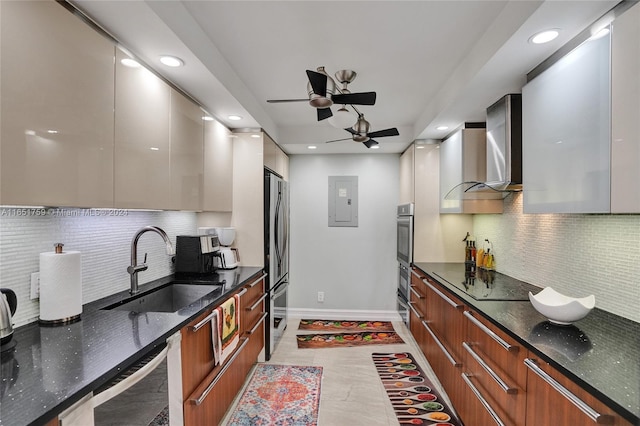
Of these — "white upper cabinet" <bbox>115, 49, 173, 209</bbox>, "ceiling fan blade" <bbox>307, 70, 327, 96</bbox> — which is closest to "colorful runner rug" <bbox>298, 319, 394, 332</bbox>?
"white upper cabinet" <bbox>115, 49, 173, 209</bbox>

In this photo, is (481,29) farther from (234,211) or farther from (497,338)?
(234,211)

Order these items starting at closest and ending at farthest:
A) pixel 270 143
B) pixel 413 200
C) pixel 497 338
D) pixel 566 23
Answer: pixel 566 23
pixel 497 338
pixel 270 143
pixel 413 200

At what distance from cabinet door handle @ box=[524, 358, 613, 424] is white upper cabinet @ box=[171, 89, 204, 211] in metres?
2.12

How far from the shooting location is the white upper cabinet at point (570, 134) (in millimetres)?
1391

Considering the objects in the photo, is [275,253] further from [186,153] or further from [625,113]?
[625,113]

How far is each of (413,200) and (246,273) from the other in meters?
2.10

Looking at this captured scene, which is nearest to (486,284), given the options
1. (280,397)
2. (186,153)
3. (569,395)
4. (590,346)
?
(590,346)

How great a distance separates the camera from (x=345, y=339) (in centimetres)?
373

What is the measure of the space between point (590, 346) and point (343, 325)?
3.15 meters

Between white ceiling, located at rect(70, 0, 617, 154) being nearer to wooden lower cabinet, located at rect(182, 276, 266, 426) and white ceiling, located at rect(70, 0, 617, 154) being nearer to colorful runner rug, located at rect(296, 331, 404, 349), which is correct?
wooden lower cabinet, located at rect(182, 276, 266, 426)

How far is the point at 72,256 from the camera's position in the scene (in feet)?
4.79

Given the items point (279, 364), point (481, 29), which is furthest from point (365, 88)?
point (279, 364)

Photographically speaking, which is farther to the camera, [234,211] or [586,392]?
[234,211]

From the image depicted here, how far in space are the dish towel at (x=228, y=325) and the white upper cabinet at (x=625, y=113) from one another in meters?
2.06
